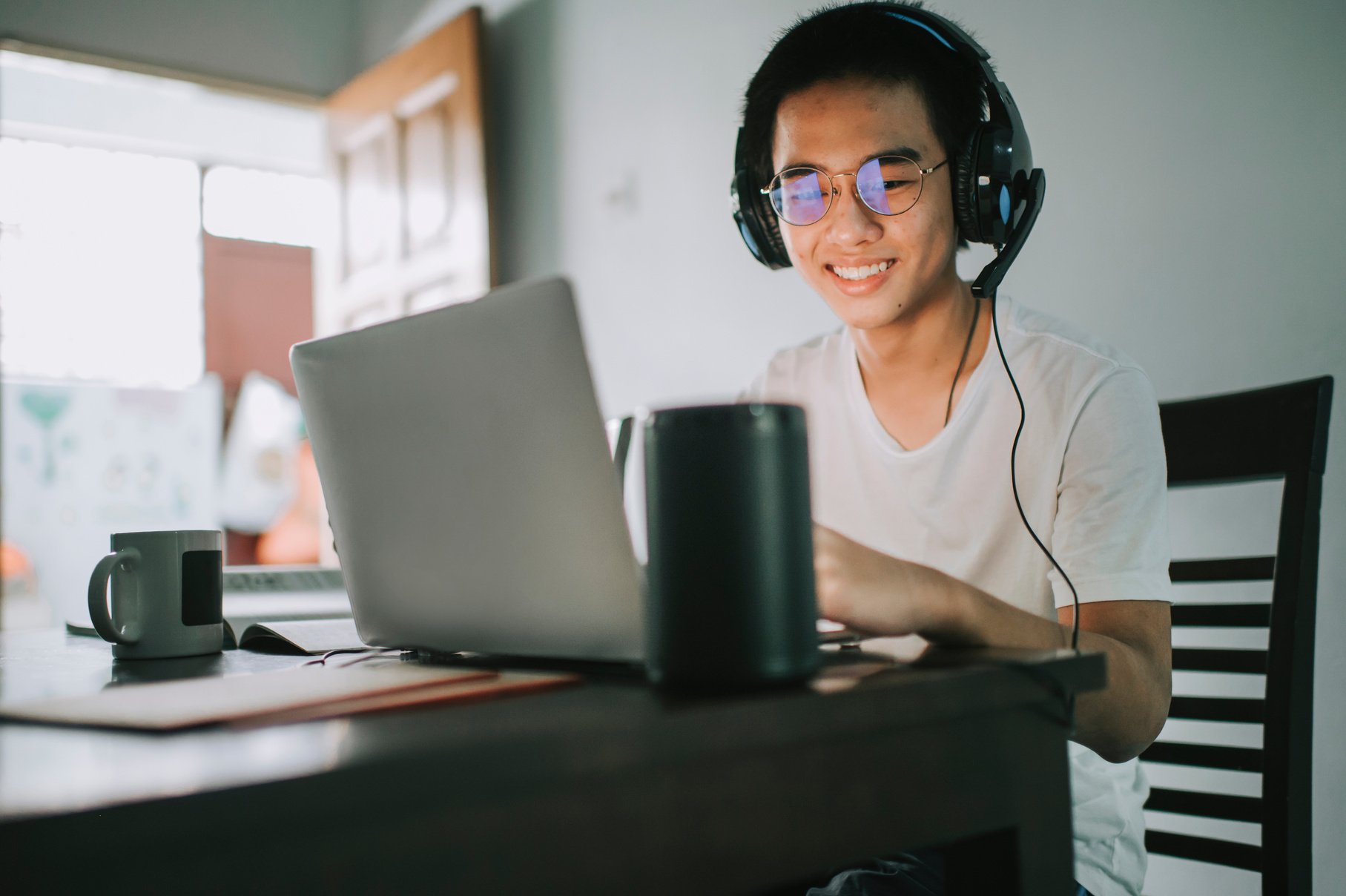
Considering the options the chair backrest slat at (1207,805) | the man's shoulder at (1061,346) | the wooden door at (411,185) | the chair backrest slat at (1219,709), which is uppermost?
the wooden door at (411,185)

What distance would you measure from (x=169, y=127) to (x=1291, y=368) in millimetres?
5226

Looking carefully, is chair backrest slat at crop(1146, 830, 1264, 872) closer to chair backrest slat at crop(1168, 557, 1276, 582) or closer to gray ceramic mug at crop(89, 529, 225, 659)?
chair backrest slat at crop(1168, 557, 1276, 582)

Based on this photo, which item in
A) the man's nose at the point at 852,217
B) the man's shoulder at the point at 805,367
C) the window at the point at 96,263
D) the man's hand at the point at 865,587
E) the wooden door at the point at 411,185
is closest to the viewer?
the man's hand at the point at 865,587


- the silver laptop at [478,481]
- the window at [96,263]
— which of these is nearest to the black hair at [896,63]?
the silver laptop at [478,481]

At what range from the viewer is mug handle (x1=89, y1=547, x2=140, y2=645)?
2.63 feet

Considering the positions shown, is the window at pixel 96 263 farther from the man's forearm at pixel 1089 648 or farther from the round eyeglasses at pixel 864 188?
the man's forearm at pixel 1089 648

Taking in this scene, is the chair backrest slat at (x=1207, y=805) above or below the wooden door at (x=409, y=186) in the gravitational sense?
below

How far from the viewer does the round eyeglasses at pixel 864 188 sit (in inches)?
42.6

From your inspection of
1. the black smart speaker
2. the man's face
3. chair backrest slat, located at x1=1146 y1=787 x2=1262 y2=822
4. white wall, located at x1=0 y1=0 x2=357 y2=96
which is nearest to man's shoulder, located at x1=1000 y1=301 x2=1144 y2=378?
the man's face

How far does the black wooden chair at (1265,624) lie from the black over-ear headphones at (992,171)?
0.91 feet

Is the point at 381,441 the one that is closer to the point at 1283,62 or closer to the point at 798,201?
the point at 798,201

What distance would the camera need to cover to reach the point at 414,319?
64 cm

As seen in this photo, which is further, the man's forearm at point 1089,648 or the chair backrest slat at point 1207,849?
the chair backrest slat at point 1207,849

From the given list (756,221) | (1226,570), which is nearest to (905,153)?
(756,221)
